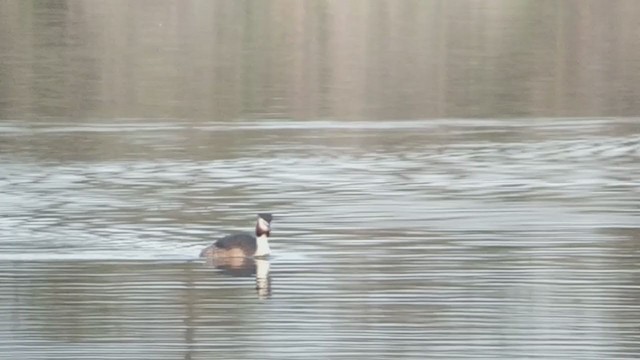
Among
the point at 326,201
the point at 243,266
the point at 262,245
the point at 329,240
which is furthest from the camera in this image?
the point at 326,201

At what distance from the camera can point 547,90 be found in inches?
1406

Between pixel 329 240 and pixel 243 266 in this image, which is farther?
pixel 329 240

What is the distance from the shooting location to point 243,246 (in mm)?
17516

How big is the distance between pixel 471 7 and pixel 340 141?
1386 inches

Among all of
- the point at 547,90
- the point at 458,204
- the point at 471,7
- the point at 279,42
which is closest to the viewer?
the point at 458,204

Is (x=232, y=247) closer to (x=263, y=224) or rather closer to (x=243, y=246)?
(x=243, y=246)

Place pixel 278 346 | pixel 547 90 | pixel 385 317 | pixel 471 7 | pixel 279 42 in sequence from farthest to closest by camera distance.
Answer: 1. pixel 471 7
2. pixel 279 42
3. pixel 547 90
4. pixel 385 317
5. pixel 278 346

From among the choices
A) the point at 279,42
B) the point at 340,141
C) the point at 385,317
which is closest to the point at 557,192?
the point at 340,141

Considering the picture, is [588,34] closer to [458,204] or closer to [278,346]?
[458,204]

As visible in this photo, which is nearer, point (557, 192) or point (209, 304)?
point (209, 304)

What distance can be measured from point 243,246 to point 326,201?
4224 millimetres

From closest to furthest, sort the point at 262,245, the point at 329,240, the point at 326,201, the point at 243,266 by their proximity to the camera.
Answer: the point at 243,266, the point at 262,245, the point at 329,240, the point at 326,201

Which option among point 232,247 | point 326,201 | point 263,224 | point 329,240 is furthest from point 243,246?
point 326,201

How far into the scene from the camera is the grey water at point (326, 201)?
1438 cm
